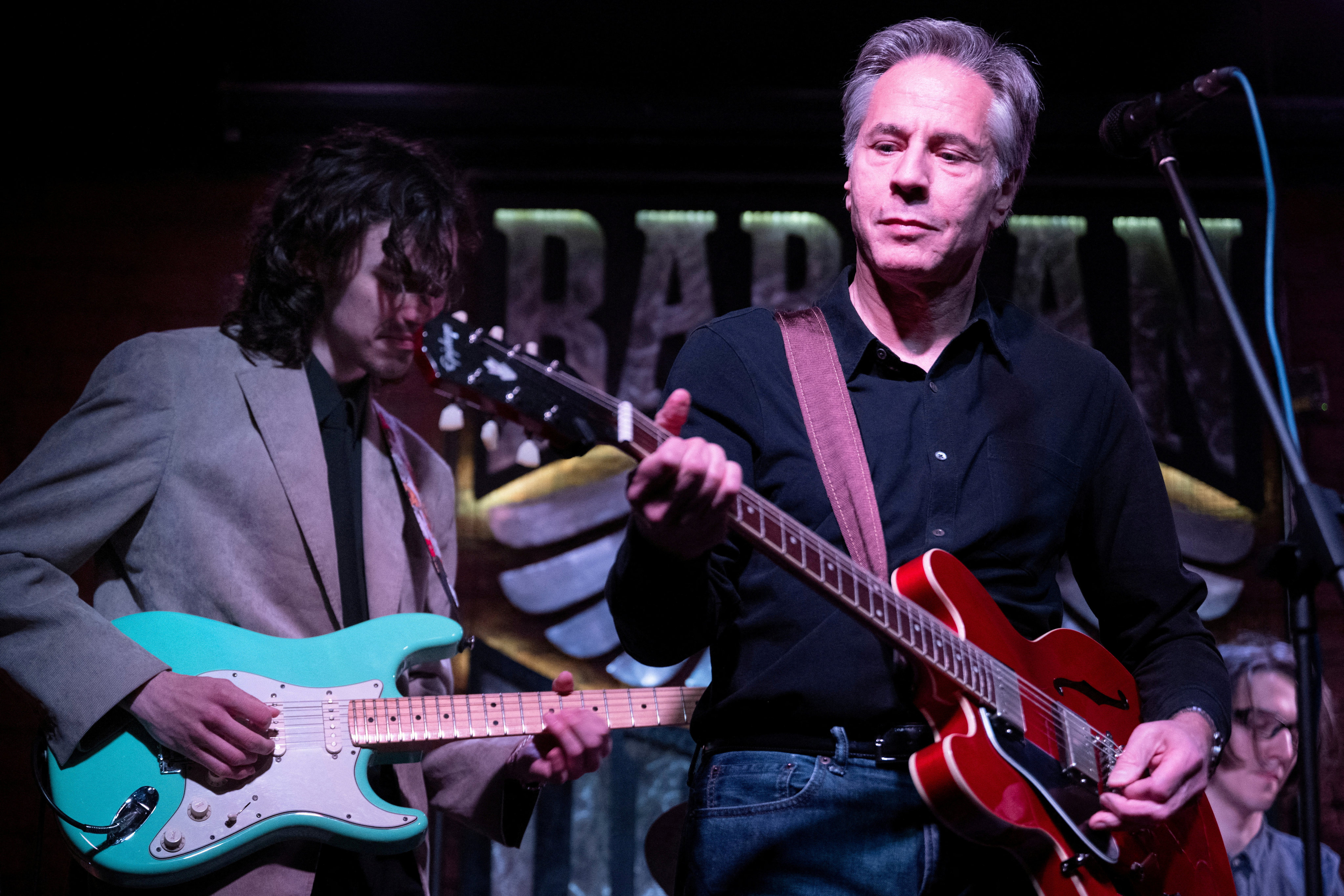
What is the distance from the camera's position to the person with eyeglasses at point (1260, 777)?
393 cm

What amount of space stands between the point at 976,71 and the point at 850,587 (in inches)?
40.8

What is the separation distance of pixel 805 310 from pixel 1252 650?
3.24 m

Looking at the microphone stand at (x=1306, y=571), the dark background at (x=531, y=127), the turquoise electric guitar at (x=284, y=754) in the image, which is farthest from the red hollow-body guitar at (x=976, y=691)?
the dark background at (x=531, y=127)

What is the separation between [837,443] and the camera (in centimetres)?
170

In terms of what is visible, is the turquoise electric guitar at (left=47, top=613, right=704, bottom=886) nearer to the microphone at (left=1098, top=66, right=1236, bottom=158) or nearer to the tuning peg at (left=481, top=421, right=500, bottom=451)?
the tuning peg at (left=481, top=421, right=500, bottom=451)

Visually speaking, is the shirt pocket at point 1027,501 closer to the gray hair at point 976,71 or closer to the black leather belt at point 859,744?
the black leather belt at point 859,744

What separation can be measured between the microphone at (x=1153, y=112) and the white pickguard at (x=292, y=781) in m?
1.73

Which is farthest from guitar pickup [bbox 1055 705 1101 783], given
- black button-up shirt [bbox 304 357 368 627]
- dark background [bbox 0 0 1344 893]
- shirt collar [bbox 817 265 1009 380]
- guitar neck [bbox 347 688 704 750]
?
dark background [bbox 0 0 1344 893]

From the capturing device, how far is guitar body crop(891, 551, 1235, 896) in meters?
1.46

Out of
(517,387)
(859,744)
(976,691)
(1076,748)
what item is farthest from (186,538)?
(1076,748)

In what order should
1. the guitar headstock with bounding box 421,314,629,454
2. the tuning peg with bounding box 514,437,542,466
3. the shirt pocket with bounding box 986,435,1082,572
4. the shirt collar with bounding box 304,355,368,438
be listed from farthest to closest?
the shirt collar with bounding box 304,355,368,438, the shirt pocket with bounding box 986,435,1082,572, the tuning peg with bounding box 514,437,542,466, the guitar headstock with bounding box 421,314,629,454

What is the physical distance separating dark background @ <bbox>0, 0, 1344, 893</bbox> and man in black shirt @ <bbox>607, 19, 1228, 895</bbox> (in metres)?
2.29

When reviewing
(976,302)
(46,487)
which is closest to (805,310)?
(976,302)

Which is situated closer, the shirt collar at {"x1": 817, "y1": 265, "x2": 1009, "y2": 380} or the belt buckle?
the belt buckle
